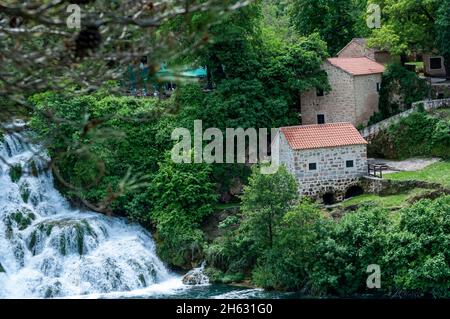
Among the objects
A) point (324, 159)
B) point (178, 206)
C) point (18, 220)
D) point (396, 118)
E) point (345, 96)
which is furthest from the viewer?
point (345, 96)

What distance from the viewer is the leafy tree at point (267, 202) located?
30.3 m

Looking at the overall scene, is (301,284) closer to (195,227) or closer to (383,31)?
(195,227)

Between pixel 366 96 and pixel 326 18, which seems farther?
pixel 326 18

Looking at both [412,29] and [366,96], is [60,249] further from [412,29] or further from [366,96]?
[412,29]

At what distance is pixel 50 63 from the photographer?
8.69 m

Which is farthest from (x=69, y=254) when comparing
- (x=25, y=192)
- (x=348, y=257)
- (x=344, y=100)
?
(x=344, y=100)

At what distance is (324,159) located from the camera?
3397cm

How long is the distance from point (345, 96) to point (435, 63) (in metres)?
6.20

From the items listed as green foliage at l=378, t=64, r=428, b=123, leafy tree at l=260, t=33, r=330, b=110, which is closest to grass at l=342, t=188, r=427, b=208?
leafy tree at l=260, t=33, r=330, b=110

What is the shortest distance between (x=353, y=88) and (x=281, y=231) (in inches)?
412

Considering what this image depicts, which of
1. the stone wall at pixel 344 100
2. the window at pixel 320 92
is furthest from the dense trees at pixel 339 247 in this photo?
the window at pixel 320 92

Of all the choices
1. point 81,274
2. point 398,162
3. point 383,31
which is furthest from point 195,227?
point 383,31

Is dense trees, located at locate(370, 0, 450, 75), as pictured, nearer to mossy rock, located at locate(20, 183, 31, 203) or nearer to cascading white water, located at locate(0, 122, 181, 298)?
cascading white water, located at locate(0, 122, 181, 298)
